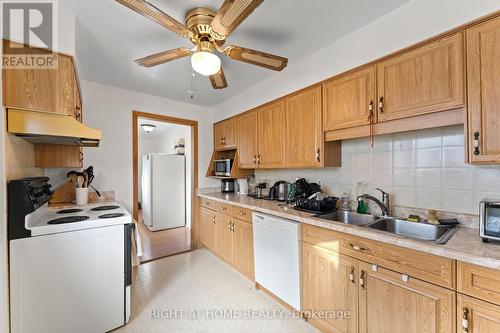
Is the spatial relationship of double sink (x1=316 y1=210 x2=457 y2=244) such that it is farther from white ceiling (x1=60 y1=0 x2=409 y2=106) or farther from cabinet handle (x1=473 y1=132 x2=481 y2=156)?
white ceiling (x1=60 y1=0 x2=409 y2=106)

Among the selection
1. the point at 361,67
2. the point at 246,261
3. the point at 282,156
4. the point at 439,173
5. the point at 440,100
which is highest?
the point at 361,67

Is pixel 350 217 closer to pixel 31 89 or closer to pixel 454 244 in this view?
pixel 454 244

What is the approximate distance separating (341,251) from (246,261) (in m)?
1.29

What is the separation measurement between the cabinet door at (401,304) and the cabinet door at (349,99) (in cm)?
112

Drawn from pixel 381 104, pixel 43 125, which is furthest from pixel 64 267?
pixel 381 104

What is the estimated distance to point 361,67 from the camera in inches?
68.1

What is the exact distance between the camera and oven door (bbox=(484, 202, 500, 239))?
1.09 m

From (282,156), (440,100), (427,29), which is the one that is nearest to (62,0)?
(282,156)

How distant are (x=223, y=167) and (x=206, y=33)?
2.14m

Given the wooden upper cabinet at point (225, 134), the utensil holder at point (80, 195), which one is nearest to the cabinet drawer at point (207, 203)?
the wooden upper cabinet at point (225, 134)

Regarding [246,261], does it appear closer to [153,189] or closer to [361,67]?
[361,67]

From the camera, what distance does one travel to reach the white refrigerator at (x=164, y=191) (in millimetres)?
4582

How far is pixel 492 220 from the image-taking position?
1104 millimetres

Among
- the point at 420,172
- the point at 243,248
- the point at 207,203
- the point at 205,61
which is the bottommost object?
the point at 243,248
